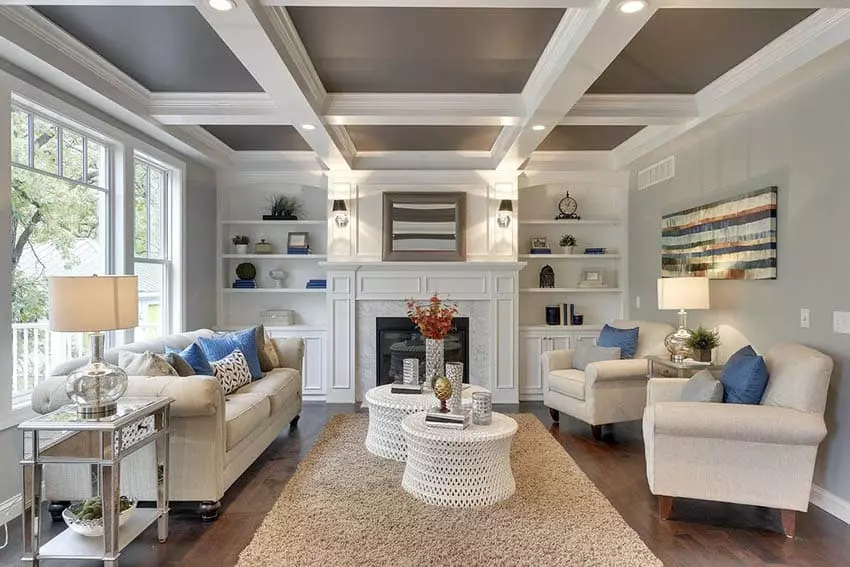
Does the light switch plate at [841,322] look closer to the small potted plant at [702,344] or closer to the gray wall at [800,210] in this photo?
the gray wall at [800,210]

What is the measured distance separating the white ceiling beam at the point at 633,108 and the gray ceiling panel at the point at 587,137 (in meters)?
0.74

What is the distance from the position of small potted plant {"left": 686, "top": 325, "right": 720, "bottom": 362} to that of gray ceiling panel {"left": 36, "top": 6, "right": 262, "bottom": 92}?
367 cm

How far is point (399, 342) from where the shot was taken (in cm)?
574

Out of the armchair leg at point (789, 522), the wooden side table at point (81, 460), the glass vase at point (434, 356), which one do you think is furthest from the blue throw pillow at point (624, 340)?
the wooden side table at point (81, 460)

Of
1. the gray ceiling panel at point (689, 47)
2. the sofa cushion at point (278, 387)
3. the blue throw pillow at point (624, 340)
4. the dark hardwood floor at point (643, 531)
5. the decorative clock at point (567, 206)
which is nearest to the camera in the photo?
the dark hardwood floor at point (643, 531)

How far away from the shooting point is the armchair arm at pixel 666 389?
3.46 m

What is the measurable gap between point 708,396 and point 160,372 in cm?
311

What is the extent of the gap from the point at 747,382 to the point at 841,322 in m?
0.61

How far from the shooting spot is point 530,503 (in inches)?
119

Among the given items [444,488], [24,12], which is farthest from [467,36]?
[444,488]

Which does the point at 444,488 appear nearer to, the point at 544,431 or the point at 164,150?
the point at 544,431

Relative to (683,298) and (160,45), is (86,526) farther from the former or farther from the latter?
(683,298)

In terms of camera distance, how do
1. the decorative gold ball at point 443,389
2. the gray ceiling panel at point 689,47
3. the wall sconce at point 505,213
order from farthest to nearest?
1. the wall sconce at point 505,213
2. the decorative gold ball at point 443,389
3. the gray ceiling panel at point 689,47

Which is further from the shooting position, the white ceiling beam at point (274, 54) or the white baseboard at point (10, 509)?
the white baseboard at point (10, 509)
